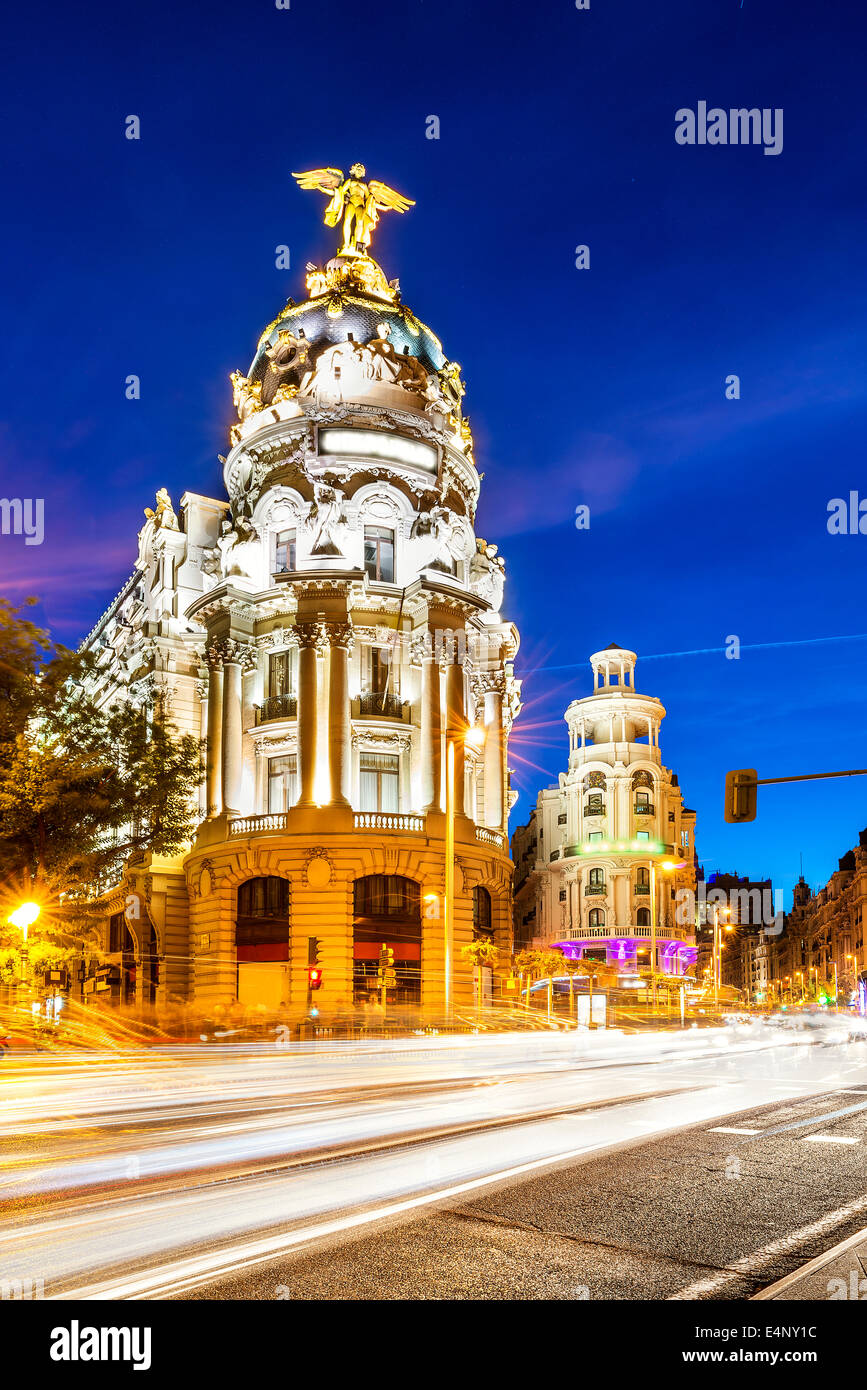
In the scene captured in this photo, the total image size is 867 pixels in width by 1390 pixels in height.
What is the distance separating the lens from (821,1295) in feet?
21.6

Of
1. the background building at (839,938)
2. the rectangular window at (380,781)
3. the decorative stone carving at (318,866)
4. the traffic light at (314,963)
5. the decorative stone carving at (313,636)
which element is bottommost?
the background building at (839,938)

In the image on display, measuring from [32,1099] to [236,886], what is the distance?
32.7 m

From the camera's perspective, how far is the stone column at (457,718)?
47.1m

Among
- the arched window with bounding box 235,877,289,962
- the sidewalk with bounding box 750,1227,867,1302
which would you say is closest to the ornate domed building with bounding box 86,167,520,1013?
the arched window with bounding box 235,877,289,962

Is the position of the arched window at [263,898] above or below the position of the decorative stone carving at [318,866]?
below

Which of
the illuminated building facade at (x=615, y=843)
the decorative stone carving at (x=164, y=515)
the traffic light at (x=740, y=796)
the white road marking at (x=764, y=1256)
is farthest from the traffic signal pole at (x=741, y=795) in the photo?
the illuminated building facade at (x=615, y=843)

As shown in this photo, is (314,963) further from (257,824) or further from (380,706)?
(380,706)

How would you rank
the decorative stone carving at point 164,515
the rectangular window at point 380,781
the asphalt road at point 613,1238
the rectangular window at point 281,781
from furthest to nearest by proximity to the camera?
the decorative stone carving at point 164,515 → the rectangular window at point 281,781 → the rectangular window at point 380,781 → the asphalt road at point 613,1238

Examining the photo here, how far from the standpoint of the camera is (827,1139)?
13406mm

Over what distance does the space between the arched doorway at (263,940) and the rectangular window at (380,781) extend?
4966 mm

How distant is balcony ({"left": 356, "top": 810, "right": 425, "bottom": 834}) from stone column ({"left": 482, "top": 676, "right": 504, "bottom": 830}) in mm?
7359

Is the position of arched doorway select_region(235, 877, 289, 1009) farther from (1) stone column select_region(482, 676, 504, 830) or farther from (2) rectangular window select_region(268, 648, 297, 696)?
(1) stone column select_region(482, 676, 504, 830)

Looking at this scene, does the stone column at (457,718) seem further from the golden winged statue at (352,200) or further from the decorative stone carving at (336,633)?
the golden winged statue at (352,200)

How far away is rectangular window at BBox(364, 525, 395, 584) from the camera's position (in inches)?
1934
